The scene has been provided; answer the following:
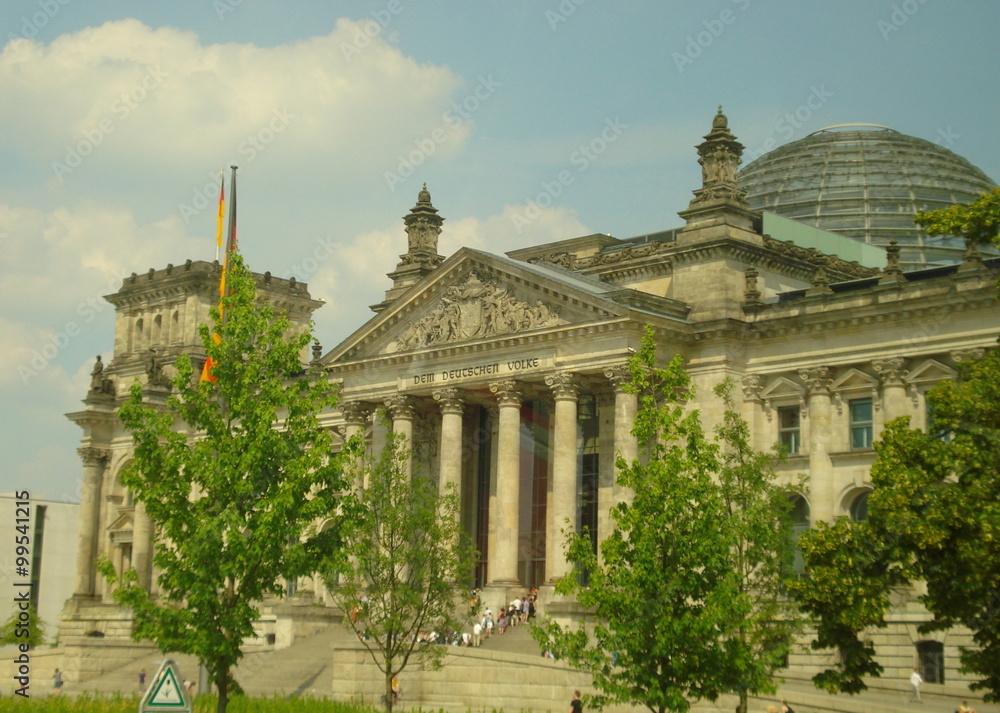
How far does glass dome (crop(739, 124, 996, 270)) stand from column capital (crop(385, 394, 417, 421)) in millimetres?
25612

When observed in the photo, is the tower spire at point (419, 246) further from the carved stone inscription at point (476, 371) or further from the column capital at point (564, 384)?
the column capital at point (564, 384)

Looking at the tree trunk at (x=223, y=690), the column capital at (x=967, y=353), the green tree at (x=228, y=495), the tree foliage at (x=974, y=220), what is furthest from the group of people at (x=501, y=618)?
the tree foliage at (x=974, y=220)

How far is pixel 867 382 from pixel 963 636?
11137 millimetres

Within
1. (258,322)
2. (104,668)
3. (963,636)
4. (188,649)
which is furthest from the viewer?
(104,668)

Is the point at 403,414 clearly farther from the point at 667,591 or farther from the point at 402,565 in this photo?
the point at 667,591

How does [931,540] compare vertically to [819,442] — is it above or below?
below

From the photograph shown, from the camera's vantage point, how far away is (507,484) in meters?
59.4

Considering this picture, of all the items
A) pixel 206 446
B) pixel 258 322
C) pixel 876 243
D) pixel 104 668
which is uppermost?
pixel 876 243

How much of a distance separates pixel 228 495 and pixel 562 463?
2731cm

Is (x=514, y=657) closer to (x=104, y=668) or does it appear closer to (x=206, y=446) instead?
(x=206, y=446)

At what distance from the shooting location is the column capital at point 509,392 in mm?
60062

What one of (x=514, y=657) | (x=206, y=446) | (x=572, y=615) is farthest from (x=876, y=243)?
(x=206, y=446)

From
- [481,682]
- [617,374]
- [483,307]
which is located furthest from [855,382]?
[481,682]

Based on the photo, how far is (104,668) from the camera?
A: 218 ft
